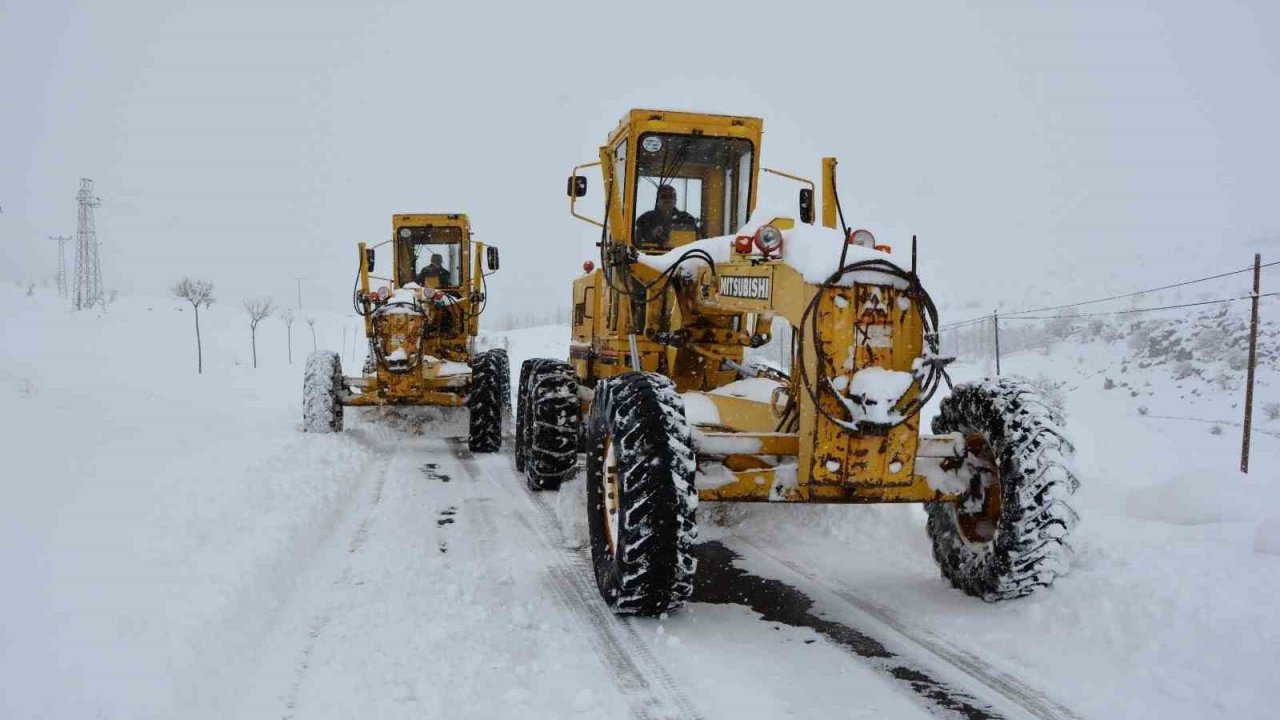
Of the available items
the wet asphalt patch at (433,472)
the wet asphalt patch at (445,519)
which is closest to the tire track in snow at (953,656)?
the wet asphalt patch at (445,519)

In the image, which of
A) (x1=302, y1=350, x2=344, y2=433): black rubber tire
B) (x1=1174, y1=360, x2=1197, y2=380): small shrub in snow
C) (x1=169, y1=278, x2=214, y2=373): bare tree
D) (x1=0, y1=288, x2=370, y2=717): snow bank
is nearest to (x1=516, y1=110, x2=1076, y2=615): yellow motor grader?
(x1=0, y1=288, x2=370, y2=717): snow bank

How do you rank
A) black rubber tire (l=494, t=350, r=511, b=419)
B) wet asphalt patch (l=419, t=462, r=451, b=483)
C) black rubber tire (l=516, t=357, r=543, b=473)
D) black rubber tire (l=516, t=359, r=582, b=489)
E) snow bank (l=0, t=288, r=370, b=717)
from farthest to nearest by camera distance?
black rubber tire (l=494, t=350, r=511, b=419) < black rubber tire (l=516, t=357, r=543, b=473) < wet asphalt patch (l=419, t=462, r=451, b=483) < black rubber tire (l=516, t=359, r=582, b=489) < snow bank (l=0, t=288, r=370, b=717)

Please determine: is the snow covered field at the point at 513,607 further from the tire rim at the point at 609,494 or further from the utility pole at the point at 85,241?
the utility pole at the point at 85,241

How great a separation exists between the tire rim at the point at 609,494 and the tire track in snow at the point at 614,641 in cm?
39

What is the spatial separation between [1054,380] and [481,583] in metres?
14.1

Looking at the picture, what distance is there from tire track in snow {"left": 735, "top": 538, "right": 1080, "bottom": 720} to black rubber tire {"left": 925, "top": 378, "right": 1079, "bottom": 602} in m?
0.53

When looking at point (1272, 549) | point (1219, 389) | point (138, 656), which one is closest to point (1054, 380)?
point (1219, 389)

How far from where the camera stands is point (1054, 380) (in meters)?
16.5

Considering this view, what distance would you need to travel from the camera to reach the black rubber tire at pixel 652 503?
172 inches

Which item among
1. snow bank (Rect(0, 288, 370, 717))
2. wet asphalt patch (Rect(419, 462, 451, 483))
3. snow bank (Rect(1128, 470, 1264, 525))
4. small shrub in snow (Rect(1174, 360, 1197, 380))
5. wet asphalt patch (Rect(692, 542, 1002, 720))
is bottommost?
wet asphalt patch (Rect(419, 462, 451, 483))

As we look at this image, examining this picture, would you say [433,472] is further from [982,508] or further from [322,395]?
[982,508]

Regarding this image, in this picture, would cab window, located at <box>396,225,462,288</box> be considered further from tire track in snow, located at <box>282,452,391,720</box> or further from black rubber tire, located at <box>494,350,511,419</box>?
tire track in snow, located at <box>282,452,391,720</box>

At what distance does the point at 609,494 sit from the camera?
5.30 meters

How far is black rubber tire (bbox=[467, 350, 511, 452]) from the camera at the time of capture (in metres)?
11.3
